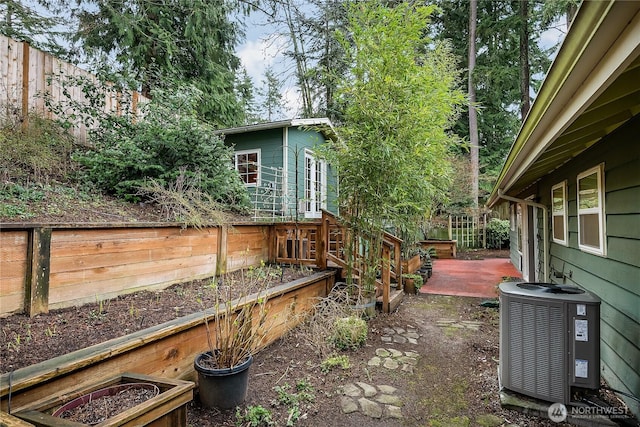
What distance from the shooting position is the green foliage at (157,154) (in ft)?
15.9

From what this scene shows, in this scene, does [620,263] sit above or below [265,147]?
below

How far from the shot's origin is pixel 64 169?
184 inches

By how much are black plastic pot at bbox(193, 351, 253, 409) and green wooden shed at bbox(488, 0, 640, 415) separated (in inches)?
98.1

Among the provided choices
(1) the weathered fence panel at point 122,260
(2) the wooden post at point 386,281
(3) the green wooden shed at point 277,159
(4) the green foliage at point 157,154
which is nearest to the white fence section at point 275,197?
(3) the green wooden shed at point 277,159

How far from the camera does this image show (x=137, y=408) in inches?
64.9

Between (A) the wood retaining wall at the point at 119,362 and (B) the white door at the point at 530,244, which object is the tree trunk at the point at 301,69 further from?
(A) the wood retaining wall at the point at 119,362

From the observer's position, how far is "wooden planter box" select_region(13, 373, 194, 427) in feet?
5.03

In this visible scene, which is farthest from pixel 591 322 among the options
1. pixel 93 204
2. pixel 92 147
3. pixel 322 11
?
pixel 322 11

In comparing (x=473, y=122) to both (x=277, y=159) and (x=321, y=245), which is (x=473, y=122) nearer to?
(x=277, y=159)

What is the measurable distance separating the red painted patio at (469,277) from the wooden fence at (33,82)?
6.81m

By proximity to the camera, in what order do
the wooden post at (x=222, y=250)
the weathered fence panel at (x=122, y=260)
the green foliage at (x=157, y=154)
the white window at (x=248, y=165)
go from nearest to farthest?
the weathered fence panel at (x=122, y=260)
the wooden post at (x=222, y=250)
the green foliage at (x=157, y=154)
the white window at (x=248, y=165)

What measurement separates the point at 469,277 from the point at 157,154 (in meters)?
6.87

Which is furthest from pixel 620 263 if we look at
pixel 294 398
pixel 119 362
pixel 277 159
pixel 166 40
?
pixel 166 40

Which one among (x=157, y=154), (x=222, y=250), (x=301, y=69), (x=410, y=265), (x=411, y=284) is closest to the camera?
(x=222, y=250)
